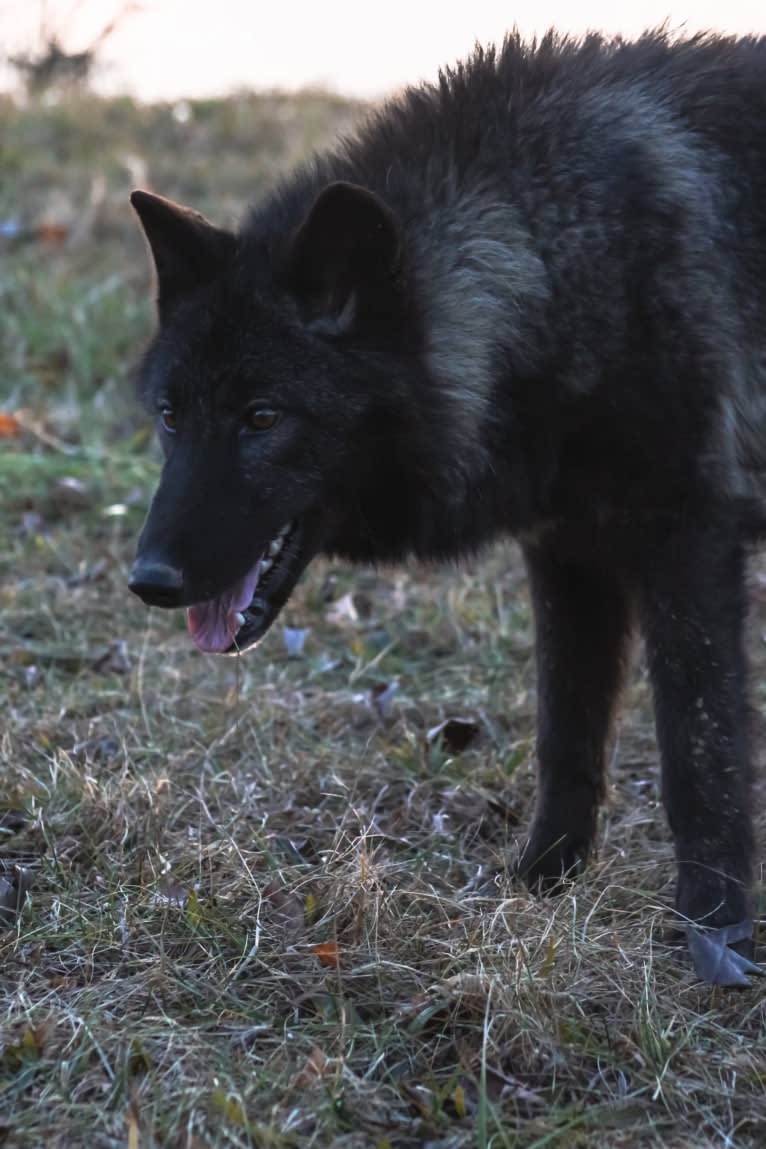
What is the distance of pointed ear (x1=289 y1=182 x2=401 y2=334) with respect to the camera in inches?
117

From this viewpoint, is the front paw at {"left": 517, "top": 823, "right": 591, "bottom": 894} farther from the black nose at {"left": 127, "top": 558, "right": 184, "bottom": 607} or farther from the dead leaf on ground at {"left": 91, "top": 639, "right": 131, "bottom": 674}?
the dead leaf on ground at {"left": 91, "top": 639, "right": 131, "bottom": 674}

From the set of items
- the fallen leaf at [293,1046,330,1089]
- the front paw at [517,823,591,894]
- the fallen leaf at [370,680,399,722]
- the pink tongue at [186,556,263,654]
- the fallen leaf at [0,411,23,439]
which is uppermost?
the pink tongue at [186,556,263,654]

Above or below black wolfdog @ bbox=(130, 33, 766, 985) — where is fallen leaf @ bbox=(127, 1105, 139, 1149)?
below

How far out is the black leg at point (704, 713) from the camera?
10.3 feet

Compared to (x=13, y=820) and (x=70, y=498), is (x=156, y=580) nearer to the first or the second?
(x=13, y=820)

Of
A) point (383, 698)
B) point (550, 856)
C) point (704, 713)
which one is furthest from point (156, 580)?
point (383, 698)

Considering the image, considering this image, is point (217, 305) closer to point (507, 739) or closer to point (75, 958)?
point (75, 958)

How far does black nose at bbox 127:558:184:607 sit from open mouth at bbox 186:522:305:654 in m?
0.22

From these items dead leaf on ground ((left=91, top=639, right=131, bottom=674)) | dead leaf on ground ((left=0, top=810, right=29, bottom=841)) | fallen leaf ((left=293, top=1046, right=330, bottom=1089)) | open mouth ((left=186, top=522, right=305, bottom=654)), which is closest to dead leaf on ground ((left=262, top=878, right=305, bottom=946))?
fallen leaf ((left=293, top=1046, right=330, bottom=1089))

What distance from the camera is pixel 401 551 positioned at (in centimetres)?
338

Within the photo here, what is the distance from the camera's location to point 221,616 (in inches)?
126

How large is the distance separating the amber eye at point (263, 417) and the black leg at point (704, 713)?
90cm

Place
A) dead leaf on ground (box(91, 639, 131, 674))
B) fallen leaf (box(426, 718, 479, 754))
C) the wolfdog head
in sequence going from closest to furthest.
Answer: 1. the wolfdog head
2. fallen leaf (box(426, 718, 479, 754))
3. dead leaf on ground (box(91, 639, 131, 674))

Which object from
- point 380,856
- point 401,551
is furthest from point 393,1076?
point 401,551
